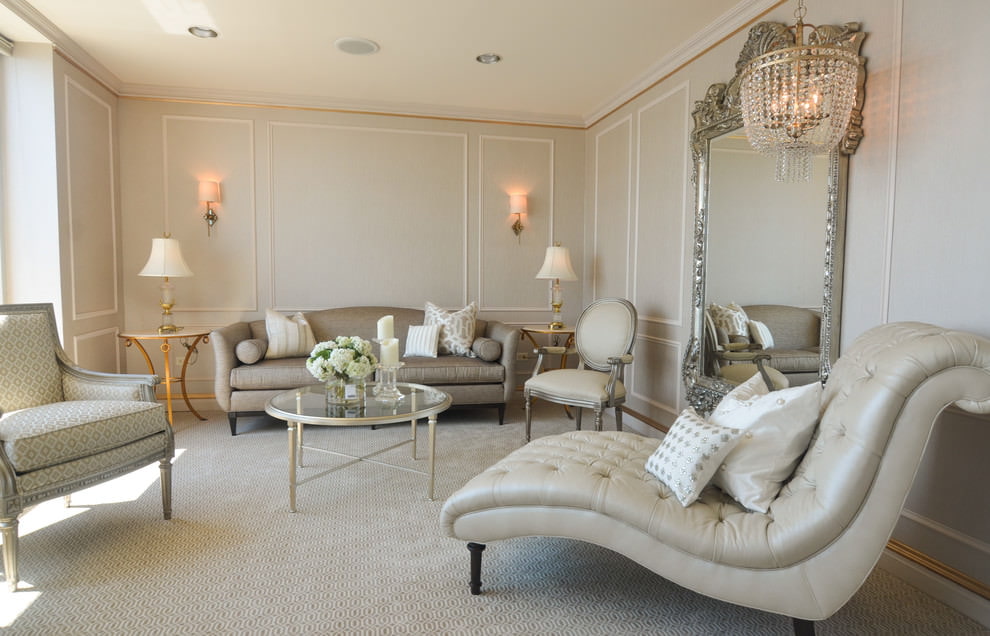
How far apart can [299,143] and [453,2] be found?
221 centimetres

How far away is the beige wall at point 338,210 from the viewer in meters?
4.54

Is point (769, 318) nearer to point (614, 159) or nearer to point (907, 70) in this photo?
point (907, 70)

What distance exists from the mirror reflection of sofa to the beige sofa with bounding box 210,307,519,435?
1543 mm

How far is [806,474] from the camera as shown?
5.53 ft

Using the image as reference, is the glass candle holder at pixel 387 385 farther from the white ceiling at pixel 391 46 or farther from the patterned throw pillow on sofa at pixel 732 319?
the white ceiling at pixel 391 46

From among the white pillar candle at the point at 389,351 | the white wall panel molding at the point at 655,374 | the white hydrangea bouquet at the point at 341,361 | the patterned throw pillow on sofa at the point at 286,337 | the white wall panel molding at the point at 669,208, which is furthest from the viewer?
the patterned throw pillow on sofa at the point at 286,337

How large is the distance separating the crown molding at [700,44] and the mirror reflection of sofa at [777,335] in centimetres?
153

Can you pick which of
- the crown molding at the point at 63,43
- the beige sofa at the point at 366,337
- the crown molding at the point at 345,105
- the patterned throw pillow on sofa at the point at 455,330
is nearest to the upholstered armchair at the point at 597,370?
the beige sofa at the point at 366,337

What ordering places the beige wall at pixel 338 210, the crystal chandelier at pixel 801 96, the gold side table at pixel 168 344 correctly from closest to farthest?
the crystal chandelier at pixel 801 96
the gold side table at pixel 168 344
the beige wall at pixel 338 210

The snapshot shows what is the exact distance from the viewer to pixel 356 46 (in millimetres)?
3625

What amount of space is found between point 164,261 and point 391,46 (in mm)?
2221

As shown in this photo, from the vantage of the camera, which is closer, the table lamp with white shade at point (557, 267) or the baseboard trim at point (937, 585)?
A: the baseboard trim at point (937, 585)

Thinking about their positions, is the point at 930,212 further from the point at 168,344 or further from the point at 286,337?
the point at 168,344

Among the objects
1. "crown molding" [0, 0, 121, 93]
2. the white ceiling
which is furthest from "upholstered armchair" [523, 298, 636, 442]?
"crown molding" [0, 0, 121, 93]
